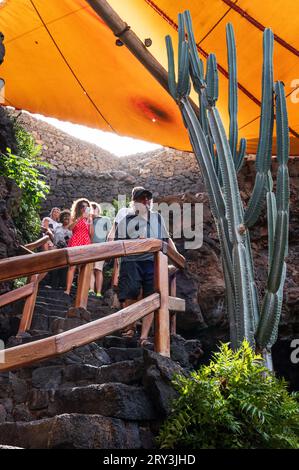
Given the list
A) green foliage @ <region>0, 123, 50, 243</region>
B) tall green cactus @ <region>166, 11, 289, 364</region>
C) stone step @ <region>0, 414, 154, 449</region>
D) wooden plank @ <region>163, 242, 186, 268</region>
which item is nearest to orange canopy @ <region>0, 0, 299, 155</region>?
green foliage @ <region>0, 123, 50, 243</region>

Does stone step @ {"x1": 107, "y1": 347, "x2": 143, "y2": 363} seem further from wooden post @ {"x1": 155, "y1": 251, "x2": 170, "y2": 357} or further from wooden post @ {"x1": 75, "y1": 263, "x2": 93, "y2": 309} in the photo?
wooden post @ {"x1": 75, "y1": 263, "x2": 93, "y2": 309}

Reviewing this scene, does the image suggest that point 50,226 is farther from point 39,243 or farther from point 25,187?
point 25,187

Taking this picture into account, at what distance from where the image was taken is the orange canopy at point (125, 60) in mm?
6344

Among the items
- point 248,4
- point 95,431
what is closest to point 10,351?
point 95,431

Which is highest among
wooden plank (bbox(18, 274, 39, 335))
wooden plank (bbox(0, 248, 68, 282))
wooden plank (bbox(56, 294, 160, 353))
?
wooden plank (bbox(0, 248, 68, 282))

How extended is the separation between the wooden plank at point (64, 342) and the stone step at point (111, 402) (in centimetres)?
25

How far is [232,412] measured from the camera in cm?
273

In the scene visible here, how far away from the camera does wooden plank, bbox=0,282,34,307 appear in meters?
5.04

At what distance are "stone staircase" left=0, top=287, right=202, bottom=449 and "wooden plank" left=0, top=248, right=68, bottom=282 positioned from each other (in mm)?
653

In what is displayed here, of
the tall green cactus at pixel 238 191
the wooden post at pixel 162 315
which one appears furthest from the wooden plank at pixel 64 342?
the tall green cactus at pixel 238 191

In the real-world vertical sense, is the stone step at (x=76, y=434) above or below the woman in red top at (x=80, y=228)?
below

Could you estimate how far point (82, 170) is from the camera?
14891 mm

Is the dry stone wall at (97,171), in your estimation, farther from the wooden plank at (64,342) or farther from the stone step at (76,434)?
the stone step at (76,434)
